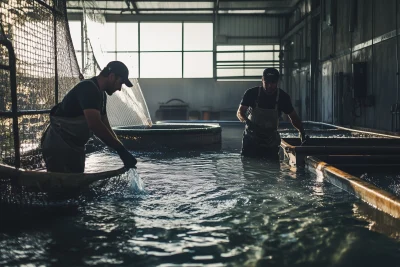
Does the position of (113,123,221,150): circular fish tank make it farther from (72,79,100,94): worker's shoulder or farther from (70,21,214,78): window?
(70,21,214,78): window

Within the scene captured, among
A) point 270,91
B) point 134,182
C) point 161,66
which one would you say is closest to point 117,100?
point 270,91

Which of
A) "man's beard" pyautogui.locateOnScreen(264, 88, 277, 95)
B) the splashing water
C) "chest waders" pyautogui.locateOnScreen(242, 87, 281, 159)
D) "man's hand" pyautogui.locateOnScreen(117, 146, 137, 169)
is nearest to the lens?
"man's hand" pyautogui.locateOnScreen(117, 146, 137, 169)

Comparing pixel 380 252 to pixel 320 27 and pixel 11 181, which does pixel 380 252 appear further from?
pixel 320 27

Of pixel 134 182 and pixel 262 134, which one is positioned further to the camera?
pixel 262 134

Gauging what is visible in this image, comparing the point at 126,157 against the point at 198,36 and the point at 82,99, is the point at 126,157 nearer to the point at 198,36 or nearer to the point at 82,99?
the point at 82,99

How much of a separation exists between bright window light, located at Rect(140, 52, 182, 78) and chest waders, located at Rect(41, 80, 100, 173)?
16132 millimetres

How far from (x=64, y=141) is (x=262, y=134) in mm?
2627

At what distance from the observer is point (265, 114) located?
509cm

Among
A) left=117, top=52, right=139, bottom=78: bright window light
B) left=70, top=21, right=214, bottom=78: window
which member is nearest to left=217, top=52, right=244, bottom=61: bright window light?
left=70, top=21, right=214, bottom=78: window

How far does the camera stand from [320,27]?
13.3 m

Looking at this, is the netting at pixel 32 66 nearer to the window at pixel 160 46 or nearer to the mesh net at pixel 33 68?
the mesh net at pixel 33 68

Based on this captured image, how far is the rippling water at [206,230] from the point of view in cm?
205

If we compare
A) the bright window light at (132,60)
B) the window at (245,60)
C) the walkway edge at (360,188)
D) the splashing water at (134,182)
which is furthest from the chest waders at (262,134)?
the bright window light at (132,60)

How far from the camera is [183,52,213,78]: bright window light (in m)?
19.2
